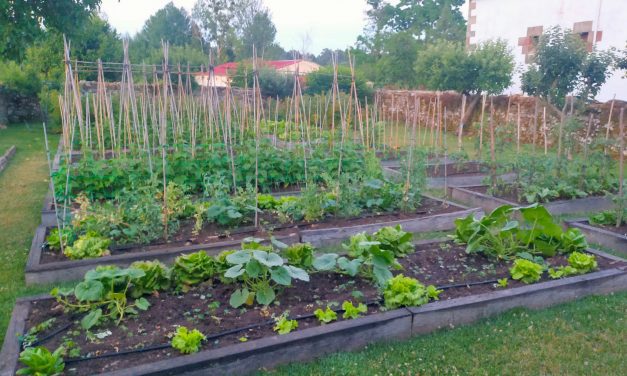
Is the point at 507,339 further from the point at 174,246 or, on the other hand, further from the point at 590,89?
the point at 590,89

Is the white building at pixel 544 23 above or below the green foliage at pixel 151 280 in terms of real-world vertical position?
above

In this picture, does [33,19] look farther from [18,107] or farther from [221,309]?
[18,107]

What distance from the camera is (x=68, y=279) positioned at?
4316mm

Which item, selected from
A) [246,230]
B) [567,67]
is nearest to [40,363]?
[246,230]

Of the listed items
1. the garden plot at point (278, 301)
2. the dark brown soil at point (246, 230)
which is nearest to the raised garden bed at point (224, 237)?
the dark brown soil at point (246, 230)

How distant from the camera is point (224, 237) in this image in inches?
198

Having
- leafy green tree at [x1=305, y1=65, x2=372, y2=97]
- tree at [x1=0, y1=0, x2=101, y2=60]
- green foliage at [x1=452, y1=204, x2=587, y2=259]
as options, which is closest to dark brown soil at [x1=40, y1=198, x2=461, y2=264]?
green foliage at [x1=452, y1=204, x2=587, y2=259]

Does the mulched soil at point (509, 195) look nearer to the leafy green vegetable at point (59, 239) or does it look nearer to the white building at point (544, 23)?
the leafy green vegetable at point (59, 239)

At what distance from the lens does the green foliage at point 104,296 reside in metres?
3.36

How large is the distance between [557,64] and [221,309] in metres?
11.1

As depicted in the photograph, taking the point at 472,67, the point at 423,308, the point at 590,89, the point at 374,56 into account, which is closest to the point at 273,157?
the point at 423,308

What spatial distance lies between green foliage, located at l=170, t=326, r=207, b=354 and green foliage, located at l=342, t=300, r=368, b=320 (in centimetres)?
96

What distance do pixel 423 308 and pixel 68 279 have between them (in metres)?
3.01

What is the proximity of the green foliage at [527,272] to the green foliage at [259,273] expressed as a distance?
1779 millimetres
